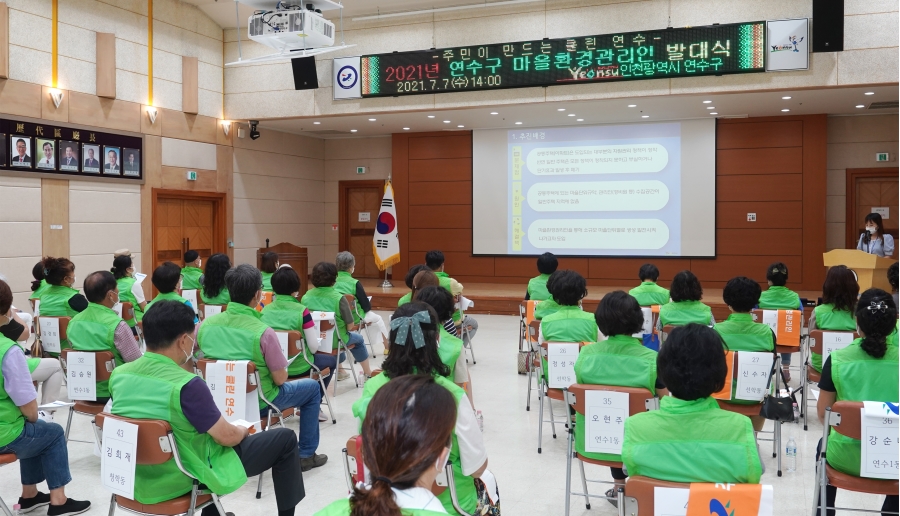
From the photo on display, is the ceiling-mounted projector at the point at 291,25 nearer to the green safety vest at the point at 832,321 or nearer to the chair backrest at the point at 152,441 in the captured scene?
the green safety vest at the point at 832,321

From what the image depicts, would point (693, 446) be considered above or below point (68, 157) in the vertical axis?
below

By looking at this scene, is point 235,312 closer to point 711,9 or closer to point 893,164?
point 711,9

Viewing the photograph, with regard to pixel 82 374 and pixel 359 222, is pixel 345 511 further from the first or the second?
pixel 359 222

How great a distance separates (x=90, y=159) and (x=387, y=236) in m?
5.13

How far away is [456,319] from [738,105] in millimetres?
6423

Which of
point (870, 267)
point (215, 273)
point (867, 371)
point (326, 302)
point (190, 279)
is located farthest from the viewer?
point (870, 267)

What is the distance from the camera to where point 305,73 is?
10.8m

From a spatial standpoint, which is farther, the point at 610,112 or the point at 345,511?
the point at 610,112

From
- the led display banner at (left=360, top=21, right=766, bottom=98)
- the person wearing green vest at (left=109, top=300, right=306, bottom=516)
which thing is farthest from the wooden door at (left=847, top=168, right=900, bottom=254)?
the person wearing green vest at (left=109, top=300, right=306, bottom=516)

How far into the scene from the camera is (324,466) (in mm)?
4359

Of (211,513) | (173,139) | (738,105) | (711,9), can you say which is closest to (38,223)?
(173,139)

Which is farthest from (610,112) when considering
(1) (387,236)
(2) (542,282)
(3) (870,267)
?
(2) (542,282)

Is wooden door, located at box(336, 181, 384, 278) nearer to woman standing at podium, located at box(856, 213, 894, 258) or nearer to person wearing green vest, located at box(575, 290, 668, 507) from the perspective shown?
woman standing at podium, located at box(856, 213, 894, 258)

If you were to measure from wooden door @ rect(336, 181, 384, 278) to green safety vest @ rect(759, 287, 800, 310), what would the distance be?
976 cm
